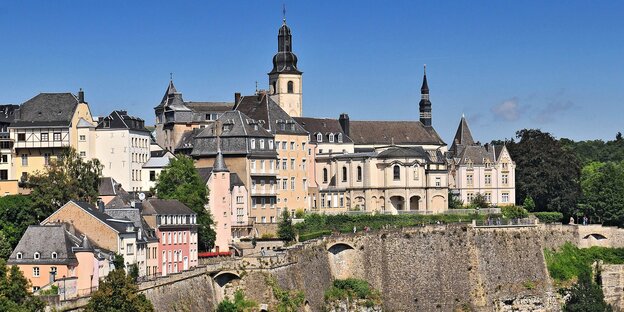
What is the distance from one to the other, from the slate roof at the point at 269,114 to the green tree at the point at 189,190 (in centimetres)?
1419

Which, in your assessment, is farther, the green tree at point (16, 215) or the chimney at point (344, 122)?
the chimney at point (344, 122)

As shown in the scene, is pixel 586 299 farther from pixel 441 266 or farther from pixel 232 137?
pixel 232 137

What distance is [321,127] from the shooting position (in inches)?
4911

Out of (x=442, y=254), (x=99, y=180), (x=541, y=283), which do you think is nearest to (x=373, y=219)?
(x=442, y=254)

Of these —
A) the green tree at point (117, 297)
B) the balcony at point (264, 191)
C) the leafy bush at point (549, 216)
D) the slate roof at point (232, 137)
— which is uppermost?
the slate roof at point (232, 137)

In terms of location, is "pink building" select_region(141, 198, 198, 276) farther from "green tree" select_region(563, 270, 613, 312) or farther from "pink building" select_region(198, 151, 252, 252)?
"green tree" select_region(563, 270, 613, 312)

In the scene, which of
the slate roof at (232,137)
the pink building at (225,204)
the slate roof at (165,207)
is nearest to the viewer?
the slate roof at (165,207)

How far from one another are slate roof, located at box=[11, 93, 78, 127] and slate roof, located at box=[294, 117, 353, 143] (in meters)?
23.9

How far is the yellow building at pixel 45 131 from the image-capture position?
103438mm

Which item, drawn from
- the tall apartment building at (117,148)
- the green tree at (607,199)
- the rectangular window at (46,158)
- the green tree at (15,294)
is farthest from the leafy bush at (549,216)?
the green tree at (15,294)

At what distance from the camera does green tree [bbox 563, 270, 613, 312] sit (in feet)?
344

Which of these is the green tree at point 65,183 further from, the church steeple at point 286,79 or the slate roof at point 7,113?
the church steeple at point 286,79

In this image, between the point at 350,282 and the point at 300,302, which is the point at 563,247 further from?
the point at 300,302

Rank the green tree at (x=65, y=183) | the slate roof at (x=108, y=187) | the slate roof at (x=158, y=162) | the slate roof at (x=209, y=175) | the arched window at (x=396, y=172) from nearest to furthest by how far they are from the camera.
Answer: the green tree at (x=65, y=183), the slate roof at (x=108, y=187), the slate roof at (x=209, y=175), the slate roof at (x=158, y=162), the arched window at (x=396, y=172)
